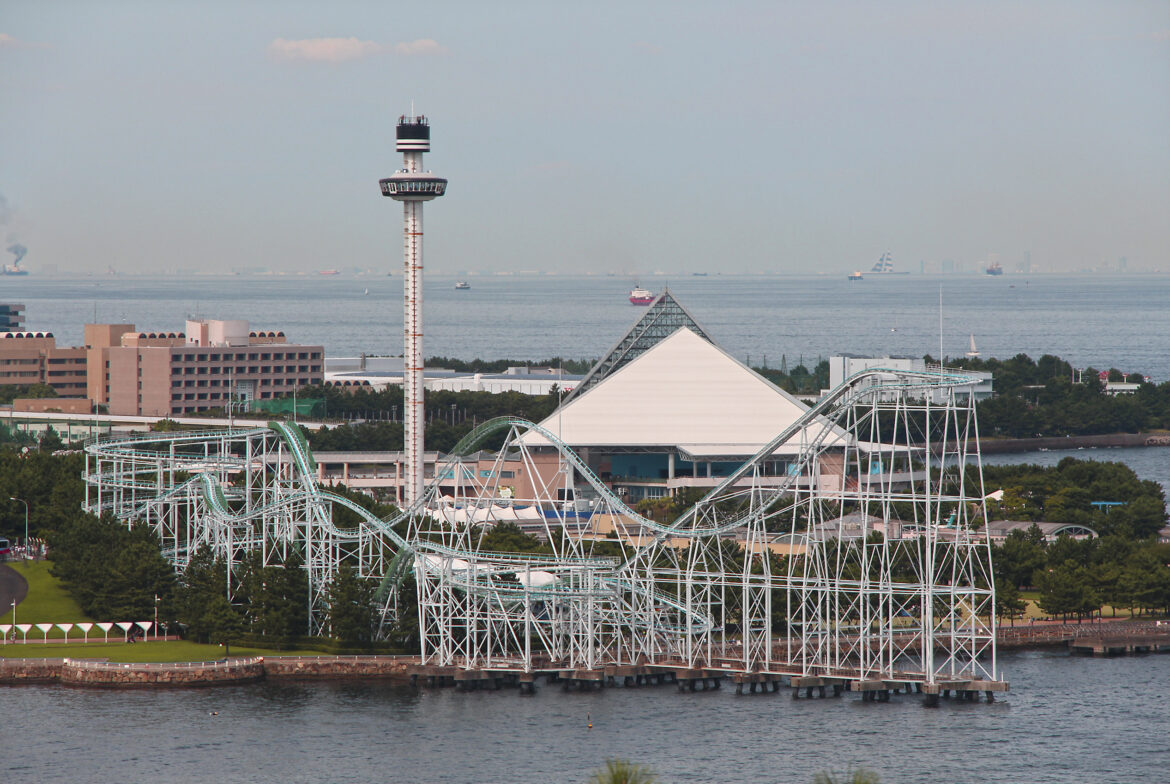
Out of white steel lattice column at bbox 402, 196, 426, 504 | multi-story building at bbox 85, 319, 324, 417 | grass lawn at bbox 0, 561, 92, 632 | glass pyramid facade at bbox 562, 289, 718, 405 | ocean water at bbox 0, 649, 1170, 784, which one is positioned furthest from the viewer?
multi-story building at bbox 85, 319, 324, 417

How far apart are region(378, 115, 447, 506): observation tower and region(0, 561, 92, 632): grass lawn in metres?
24.3

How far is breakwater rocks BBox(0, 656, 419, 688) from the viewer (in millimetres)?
69750

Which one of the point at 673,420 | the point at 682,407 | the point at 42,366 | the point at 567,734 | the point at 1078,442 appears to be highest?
the point at 42,366

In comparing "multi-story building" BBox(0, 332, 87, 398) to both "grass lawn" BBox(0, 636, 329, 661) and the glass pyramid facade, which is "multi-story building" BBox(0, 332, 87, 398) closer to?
the glass pyramid facade

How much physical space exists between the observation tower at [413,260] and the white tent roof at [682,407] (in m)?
18.6

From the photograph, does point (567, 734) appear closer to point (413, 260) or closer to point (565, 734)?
point (565, 734)

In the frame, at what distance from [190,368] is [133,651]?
4070 inches

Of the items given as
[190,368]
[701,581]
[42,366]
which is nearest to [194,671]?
[701,581]

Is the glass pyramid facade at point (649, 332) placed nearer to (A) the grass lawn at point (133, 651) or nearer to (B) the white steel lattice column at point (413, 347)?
(B) the white steel lattice column at point (413, 347)

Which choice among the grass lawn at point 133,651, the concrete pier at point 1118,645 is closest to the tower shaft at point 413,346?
the grass lawn at point 133,651

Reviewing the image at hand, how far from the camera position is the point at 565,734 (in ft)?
201

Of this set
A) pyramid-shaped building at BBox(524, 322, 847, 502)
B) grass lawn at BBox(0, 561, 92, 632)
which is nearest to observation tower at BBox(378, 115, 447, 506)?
pyramid-shaped building at BBox(524, 322, 847, 502)

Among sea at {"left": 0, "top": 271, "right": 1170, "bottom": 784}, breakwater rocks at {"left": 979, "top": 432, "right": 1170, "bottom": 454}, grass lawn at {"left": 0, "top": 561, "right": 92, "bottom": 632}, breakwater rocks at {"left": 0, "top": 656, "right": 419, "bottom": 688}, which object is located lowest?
sea at {"left": 0, "top": 271, "right": 1170, "bottom": 784}

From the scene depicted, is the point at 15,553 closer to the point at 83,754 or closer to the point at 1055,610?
the point at 83,754
